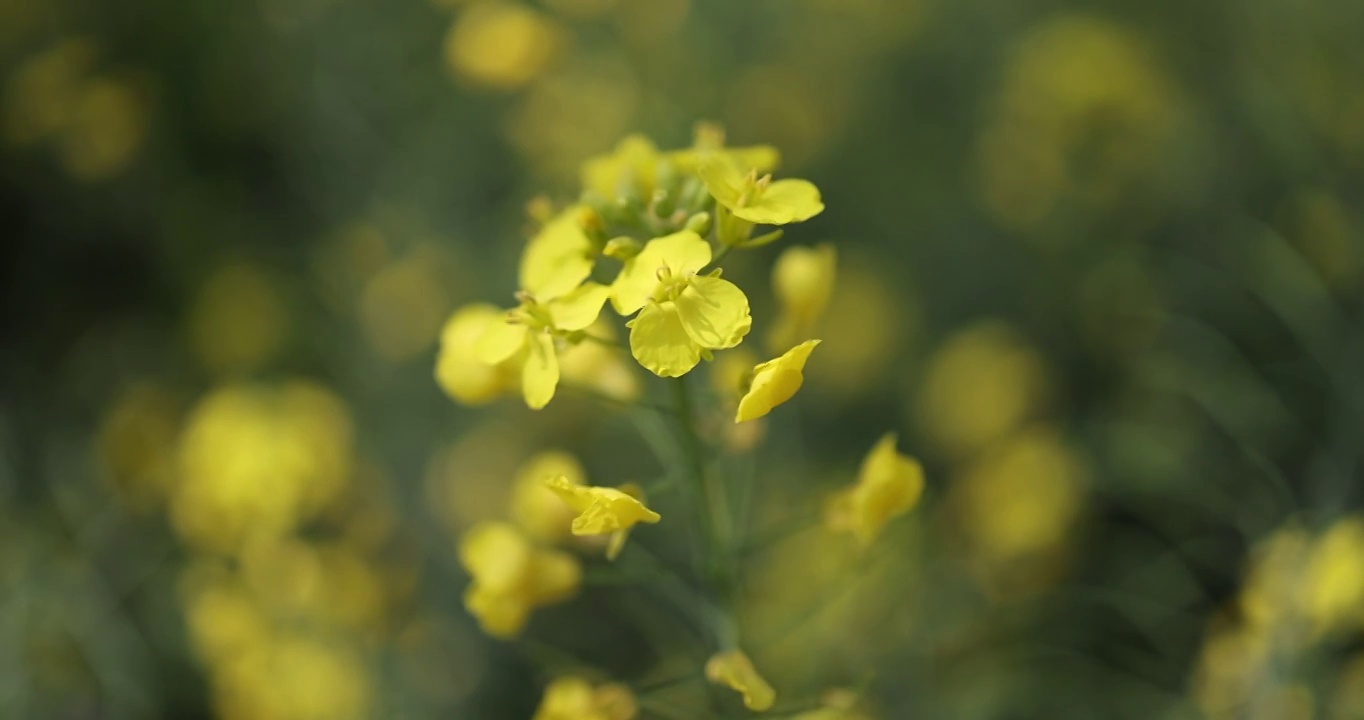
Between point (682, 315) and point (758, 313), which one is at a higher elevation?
point (682, 315)

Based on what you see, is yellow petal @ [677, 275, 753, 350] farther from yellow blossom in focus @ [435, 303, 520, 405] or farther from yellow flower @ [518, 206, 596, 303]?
yellow blossom in focus @ [435, 303, 520, 405]

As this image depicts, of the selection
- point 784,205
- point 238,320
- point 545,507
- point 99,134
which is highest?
point 784,205

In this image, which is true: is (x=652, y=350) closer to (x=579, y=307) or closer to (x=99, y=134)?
(x=579, y=307)

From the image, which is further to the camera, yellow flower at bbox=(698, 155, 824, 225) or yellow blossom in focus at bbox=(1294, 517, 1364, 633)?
yellow blossom in focus at bbox=(1294, 517, 1364, 633)

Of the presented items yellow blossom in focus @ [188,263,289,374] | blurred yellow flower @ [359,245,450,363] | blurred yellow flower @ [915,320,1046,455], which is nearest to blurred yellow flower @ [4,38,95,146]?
yellow blossom in focus @ [188,263,289,374]

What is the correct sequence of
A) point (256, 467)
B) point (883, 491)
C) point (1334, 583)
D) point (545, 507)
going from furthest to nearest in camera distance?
point (256, 467), point (1334, 583), point (545, 507), point (883, 491)

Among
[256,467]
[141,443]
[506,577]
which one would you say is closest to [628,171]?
[506,577]

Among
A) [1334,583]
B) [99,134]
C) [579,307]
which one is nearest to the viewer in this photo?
[579,307]

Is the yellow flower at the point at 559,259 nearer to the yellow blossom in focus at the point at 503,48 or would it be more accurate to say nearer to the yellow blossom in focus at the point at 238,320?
the yellow blossom in focus at the point at 503,48
